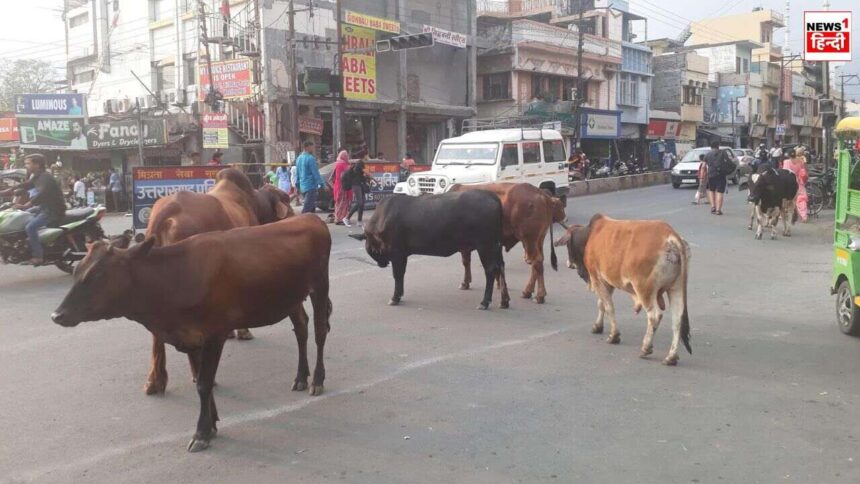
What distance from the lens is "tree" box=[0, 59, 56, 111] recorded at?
50156 mm

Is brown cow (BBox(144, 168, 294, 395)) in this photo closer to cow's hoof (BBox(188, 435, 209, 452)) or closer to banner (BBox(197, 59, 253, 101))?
cow's hoof (BBox(188, 435, 209, 452))

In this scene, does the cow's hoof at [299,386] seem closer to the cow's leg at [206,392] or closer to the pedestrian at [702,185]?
the cow's leg at [206,392]

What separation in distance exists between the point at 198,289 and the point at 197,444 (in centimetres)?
91

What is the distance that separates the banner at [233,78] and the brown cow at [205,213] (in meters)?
19.6

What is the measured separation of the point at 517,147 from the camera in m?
17.5

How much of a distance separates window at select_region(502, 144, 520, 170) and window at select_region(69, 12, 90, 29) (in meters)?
29.4

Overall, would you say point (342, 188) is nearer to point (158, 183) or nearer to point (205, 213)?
point (158, 183)

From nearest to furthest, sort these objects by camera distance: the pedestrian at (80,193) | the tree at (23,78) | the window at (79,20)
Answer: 1. the pedestrian at (80,193)
2. the window at (79,20)
3. the tree at (23,78)

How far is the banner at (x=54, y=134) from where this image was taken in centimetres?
2780

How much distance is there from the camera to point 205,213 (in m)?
6.28

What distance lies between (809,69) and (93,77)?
3322 centimetres

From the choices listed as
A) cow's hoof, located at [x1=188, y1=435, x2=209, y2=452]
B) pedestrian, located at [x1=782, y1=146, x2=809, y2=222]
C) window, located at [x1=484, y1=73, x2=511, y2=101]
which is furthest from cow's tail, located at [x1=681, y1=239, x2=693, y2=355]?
window, located at [x1=484, y1=73, x2=511, y2=101]

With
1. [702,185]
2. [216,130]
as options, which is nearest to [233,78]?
[216,130]

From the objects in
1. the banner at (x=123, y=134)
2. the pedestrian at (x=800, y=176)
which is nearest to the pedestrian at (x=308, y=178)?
the pedestrian at (x=800, y=176)
